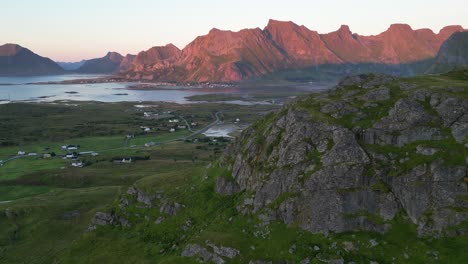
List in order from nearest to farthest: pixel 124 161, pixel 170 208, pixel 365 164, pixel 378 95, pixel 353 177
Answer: pixel 353 177 → pixel 365 164 → pixel 378 95 → pixel 170 208 → pixel 124 161

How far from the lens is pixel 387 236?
178 ft

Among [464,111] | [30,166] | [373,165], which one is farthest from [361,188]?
[30,166]

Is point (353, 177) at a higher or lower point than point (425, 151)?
lower

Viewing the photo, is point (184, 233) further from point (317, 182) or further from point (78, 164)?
point (78, 164)

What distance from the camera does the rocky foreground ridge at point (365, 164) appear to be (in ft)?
182

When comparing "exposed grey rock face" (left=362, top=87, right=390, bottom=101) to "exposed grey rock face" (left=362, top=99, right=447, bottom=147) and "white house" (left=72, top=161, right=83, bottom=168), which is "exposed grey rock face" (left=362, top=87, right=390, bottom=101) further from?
"white house" (left=72, top=161, right=83, bottom=168)

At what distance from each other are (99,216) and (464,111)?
233ft

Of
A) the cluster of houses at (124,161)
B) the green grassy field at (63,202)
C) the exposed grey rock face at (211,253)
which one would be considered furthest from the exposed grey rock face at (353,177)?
the cluster of houses at (124,161)

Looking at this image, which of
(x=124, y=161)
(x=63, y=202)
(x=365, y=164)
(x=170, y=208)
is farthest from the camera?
(x=124, y=161)

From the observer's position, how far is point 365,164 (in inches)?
2392

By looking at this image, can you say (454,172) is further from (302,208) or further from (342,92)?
(342,92)

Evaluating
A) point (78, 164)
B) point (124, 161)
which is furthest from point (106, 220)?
point (78, 164)

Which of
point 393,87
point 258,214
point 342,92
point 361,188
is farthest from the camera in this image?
point 342,92

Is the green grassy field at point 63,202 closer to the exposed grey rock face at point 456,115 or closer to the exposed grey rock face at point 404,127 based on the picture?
the exposed grey rock face at point 404,127
